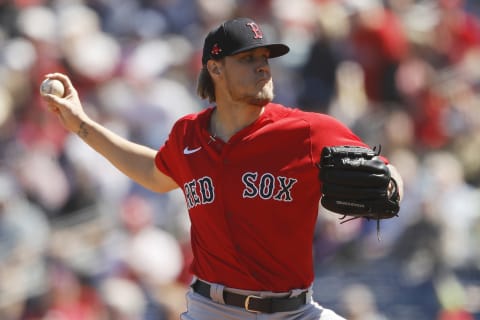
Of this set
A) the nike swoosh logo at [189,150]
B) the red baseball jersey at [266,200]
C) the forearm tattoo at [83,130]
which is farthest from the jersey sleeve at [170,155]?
the forearm tattoo at [83,130]

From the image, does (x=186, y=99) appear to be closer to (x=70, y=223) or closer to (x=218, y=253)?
(x=70, y=223)

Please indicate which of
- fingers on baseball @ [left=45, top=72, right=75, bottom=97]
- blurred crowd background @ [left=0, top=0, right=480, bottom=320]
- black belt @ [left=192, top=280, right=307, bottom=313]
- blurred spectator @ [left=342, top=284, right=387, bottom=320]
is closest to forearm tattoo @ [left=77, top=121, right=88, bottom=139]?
fingers on baseball @ [left=45, top=72, right=75, bottom=97]

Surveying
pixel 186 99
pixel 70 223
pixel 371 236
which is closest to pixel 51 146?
pixel 70 223

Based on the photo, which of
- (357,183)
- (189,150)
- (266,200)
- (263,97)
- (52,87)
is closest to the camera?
(357,183)

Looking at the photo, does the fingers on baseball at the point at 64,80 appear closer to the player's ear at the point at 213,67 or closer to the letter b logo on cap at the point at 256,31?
the player's ear at the point at 213,67

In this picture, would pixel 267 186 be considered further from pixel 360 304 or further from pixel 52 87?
pixel 360 304

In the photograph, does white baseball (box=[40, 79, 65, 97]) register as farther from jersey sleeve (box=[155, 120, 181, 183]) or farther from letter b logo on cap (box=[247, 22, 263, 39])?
letter b logo on cap (box=[247, 22, 263, 39])

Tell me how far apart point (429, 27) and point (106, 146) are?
5.04 m

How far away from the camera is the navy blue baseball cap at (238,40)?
380 cm

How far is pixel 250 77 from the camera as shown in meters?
3.83

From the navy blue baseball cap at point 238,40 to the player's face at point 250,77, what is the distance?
43 mm

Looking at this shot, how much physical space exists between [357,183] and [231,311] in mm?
741

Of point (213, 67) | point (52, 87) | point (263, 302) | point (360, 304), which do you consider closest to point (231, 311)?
point (263, 302)

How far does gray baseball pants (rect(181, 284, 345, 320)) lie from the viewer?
12.2ft
